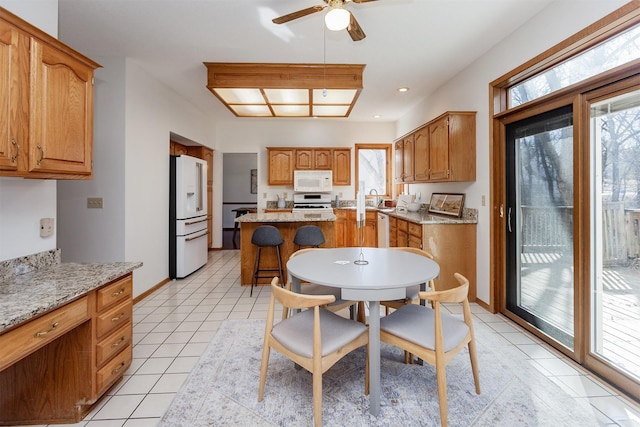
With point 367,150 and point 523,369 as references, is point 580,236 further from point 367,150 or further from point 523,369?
point 367,150

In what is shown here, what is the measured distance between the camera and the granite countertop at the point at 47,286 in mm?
1185

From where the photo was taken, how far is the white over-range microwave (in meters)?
5.77

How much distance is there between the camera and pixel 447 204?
387cm

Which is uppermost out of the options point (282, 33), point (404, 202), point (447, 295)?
point (282, 33)

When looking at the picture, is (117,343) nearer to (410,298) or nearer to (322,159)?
(410,298)

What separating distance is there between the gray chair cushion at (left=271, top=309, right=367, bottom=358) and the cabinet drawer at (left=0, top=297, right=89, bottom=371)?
3.20ft

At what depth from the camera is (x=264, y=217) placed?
3.91 m

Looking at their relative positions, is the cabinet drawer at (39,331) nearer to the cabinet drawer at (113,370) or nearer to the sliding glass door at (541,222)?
the cabinet drawer at (113,370)

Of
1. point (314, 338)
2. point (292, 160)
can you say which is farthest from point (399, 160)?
point (314, 338)

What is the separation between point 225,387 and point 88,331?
2.75 ft

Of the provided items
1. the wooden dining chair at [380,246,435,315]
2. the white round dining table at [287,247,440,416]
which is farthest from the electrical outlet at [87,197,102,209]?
the wooden dining chair at [380,246,435,315]

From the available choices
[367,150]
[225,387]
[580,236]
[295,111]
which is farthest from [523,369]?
[367,150]

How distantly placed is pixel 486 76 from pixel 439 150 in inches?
34.5

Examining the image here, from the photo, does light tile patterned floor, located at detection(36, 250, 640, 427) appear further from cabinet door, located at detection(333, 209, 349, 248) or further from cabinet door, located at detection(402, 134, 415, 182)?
cabinet door, located at detection(333, 209, 349, 248)
